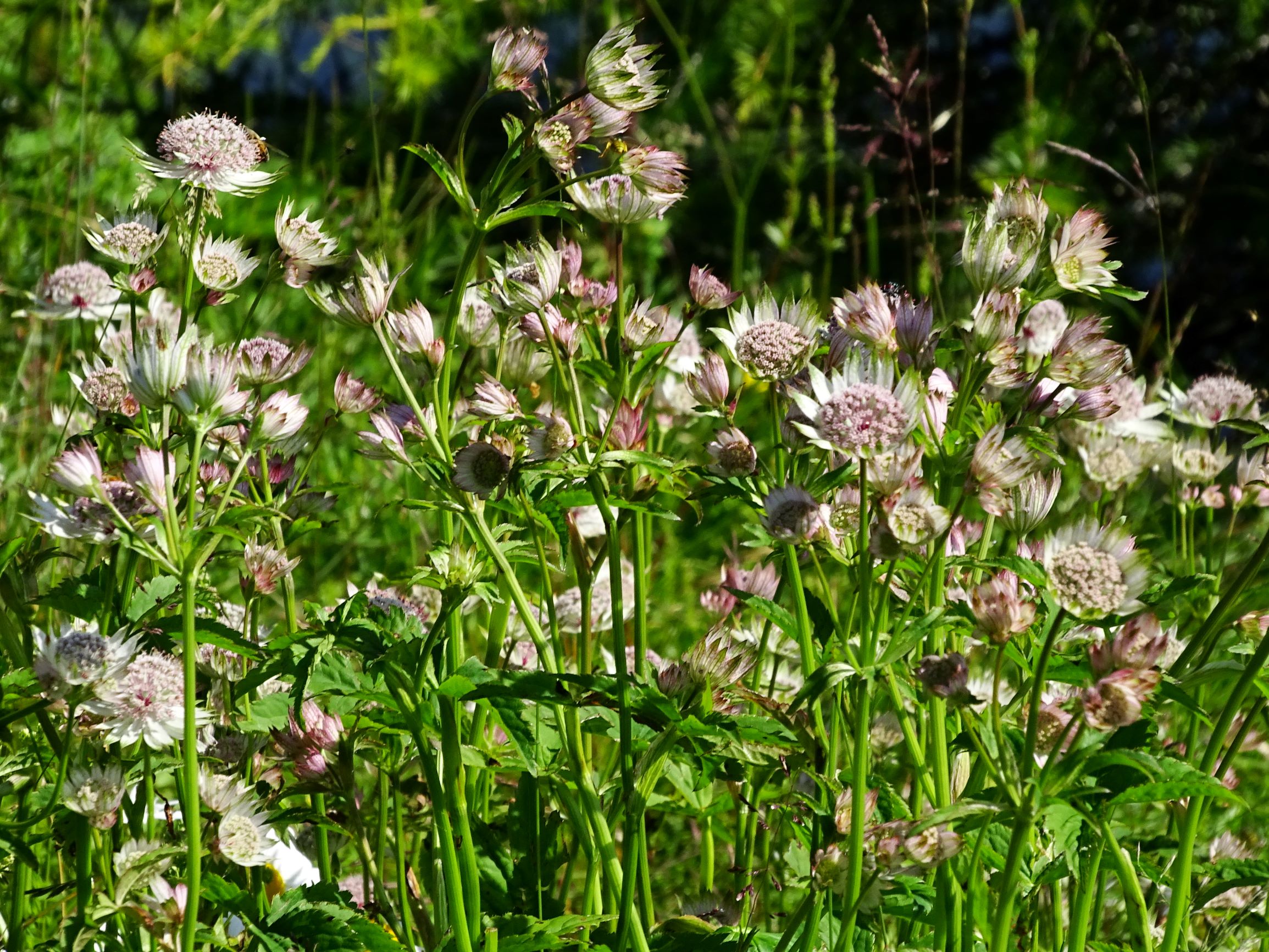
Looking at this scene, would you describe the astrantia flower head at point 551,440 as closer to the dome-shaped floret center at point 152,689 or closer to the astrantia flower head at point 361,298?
the astrantia flower head at point 361,298

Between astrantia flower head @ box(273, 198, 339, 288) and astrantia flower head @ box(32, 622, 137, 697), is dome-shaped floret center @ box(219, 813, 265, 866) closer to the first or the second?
astrantia flower head @ box(32, 622, 137, 697)

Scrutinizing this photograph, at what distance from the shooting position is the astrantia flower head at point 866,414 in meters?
1.00

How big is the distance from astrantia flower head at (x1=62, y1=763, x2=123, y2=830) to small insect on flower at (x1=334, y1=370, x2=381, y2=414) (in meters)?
0.40

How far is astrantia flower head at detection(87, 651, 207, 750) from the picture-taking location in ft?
3.68

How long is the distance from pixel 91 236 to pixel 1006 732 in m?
0.97

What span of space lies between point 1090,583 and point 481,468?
0.45 meters

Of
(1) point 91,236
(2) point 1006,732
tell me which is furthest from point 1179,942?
(1) point 91,236

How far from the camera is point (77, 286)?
1.70 meters

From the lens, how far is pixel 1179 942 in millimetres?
1355

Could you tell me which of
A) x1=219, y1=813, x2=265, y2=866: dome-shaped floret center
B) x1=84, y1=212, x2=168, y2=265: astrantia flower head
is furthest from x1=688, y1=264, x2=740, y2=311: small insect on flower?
x1=219, y1=813, x2=265, y2=866: dome-shaped floret center

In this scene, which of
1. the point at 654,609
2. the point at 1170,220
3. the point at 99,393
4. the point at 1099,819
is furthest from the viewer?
the point at 1170,220

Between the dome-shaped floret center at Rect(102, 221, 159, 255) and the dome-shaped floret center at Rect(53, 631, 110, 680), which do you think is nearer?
the dome-shaped floret center at Rect(53, 631, 110, 680)

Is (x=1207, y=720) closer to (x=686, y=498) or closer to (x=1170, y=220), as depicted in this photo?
(x=686, y=498)

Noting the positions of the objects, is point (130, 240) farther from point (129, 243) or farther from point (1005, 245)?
point (1005, 245)
